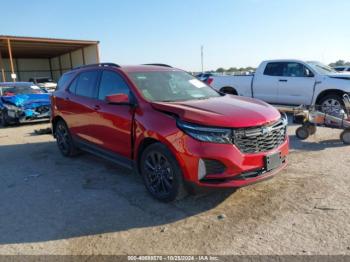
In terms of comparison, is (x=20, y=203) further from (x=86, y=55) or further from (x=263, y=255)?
(x=86, y=55)

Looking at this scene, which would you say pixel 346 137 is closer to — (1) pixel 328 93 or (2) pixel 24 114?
(1) pixel 328 93

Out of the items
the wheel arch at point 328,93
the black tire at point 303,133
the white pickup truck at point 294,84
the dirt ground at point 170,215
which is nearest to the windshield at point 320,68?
the white pickup truck at point 294,84

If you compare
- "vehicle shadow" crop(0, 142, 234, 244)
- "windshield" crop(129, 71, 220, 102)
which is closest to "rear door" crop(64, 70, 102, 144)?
"vehicle shadow" crop(0, 142, 234, 244)

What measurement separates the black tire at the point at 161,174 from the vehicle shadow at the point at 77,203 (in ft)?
0.54

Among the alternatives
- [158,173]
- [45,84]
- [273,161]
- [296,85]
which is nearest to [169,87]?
[158,173]

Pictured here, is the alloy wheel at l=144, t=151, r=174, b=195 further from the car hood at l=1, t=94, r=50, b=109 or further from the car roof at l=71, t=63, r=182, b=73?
the car hood at l=1, t=94, r=50, b=109

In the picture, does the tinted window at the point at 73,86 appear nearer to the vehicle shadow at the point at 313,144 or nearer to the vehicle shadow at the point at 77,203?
the vehicle shadow at the point at 77,203

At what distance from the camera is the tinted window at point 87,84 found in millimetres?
5629

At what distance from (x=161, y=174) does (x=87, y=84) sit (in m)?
2.61

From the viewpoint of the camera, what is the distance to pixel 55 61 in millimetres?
44219

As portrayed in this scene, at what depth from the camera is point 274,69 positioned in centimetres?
1103

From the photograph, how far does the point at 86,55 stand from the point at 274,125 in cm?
3158

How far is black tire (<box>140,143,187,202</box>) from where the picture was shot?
3875 mm

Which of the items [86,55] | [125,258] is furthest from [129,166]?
[86,55]
